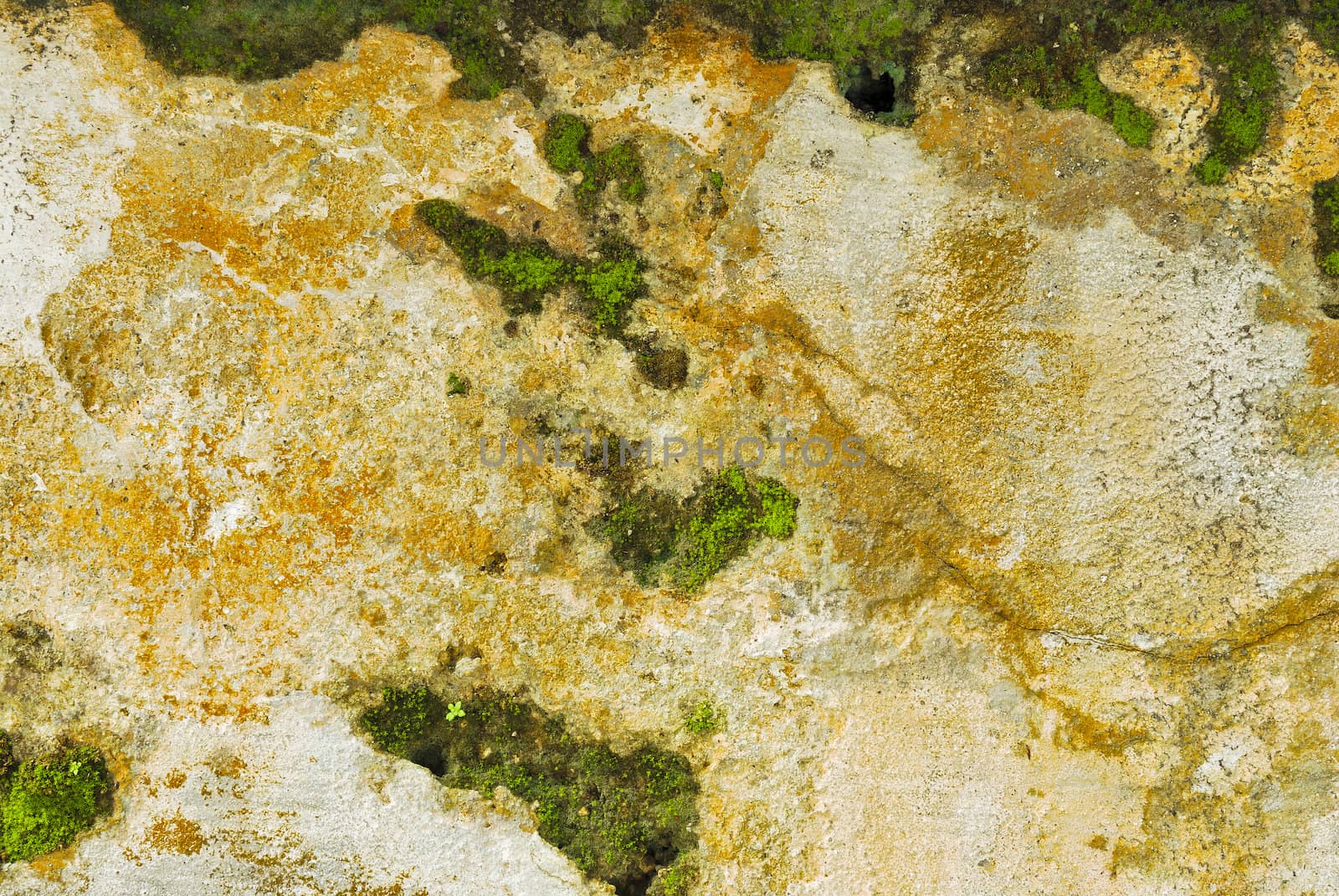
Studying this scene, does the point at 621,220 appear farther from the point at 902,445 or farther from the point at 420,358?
the point at 902,445

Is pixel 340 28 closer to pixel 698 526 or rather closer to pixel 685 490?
pixel 685 490

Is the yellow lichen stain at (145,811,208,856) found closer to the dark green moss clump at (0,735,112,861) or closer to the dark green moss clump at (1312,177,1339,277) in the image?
the dark green moss clump at (0,735,112,861)

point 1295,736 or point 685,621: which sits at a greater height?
point 1295,736

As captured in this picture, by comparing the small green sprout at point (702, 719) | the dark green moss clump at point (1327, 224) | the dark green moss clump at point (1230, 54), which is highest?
the dark green moss clump at point (1230, 54)

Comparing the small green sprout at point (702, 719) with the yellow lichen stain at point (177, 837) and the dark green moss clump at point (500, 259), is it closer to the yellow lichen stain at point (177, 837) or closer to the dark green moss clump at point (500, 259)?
the dark green moss clump at point (500, 259)

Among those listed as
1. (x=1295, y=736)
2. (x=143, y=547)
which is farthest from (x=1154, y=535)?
(x=143, y=547)

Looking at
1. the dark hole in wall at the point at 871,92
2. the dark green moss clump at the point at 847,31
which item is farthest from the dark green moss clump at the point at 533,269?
the dark hole in wall at the point at 871,92
